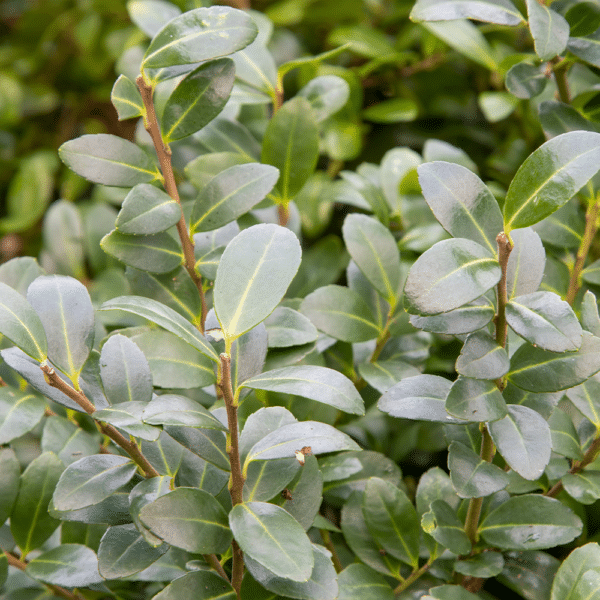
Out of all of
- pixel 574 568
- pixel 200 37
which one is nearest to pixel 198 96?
pixel 200 37

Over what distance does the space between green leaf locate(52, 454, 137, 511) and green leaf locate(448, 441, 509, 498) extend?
0.30m

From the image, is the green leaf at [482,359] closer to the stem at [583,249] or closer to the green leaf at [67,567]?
the stem at [583,249]

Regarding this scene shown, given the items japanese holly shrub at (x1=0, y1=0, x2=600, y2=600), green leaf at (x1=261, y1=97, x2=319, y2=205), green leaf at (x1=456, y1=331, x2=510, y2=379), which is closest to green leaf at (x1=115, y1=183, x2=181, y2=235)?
japanese holly shrub at (x1=0, y1=0, x2=600, y2=600)

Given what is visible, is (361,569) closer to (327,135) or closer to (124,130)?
(327,135)

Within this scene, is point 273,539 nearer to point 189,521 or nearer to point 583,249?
point 189,521

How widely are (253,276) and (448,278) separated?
0.16m

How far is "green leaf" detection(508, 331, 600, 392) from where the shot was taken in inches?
20.4

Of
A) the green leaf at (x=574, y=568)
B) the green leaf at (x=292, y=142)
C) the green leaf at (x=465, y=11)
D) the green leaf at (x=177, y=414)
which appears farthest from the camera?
the green leaf at (x=292, y=142)

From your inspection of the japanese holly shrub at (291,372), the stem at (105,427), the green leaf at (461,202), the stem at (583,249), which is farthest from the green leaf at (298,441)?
the stem at (583,249)

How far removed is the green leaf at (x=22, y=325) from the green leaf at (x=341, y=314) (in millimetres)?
301

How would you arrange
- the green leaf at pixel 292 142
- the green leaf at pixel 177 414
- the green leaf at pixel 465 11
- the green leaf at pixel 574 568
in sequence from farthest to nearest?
the green leaf at pixel 292 142 → the green leaf at pixel 465 11 → the green leaf at pixel 574 568 → the green leaf at pixel 177 414

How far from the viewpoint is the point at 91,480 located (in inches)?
21.5

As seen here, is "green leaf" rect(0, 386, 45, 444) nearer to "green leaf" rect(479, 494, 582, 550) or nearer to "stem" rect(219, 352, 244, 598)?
"stem" rect(219, 352, 244, 598)

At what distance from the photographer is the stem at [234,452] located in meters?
0.48
